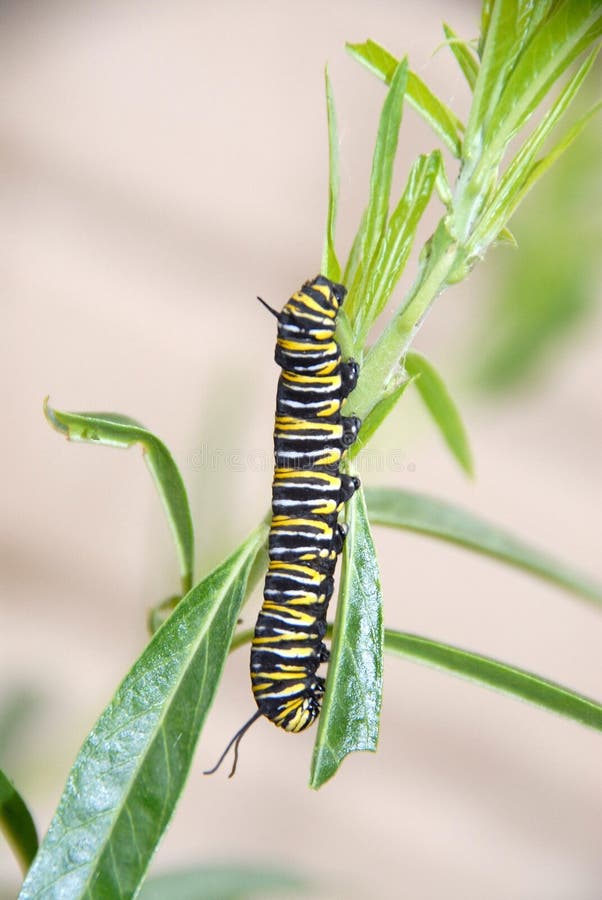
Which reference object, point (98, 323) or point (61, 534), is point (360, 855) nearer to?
point (61, 534)

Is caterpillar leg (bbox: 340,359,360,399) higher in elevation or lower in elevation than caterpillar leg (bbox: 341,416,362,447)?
higher

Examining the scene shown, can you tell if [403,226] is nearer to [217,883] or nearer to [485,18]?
[485,18]

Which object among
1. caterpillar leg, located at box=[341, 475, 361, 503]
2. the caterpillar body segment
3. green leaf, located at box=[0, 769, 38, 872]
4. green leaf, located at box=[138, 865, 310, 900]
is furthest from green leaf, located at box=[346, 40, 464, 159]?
green leaf, located at box=[138, 865, 310, 900]

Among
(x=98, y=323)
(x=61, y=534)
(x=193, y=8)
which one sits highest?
(x=193, y=8)

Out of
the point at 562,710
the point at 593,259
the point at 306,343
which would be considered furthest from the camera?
the point at 593,259

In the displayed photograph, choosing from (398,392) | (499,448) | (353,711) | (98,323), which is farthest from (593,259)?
(98,323)

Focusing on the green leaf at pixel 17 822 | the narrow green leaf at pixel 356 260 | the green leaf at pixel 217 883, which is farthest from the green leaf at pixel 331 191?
the green leaf at pixel 217 883

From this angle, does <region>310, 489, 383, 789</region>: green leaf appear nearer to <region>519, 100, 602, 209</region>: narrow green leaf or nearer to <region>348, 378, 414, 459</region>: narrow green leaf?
<region>348, 378, 414, 459</region>: narrow green leaf
